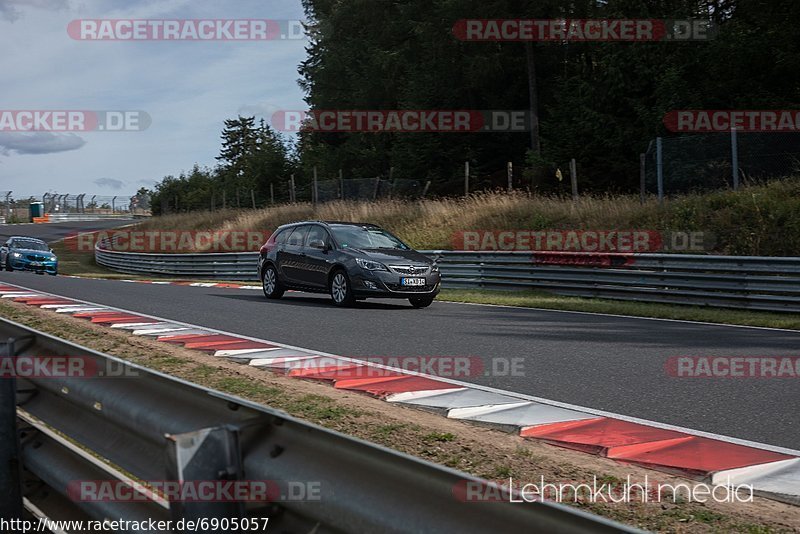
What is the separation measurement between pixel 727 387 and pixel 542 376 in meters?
1.66

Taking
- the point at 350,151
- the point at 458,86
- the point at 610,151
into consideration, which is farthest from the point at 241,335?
the point at 350,151

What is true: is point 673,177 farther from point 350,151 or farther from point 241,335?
point 350,151

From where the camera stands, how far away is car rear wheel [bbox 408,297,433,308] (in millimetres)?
15068

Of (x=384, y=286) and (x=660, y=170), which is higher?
(x=660, y=170)

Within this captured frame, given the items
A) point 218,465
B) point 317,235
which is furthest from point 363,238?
point 218,465

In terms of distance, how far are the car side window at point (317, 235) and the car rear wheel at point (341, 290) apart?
873 mm

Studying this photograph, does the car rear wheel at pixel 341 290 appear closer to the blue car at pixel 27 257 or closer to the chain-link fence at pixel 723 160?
the chain-link fence at pixel 723 160

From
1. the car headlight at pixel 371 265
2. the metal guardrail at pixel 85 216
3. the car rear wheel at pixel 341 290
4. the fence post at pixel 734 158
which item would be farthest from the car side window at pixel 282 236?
the metal guardrail at pixel 85 216

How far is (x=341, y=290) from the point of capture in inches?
589

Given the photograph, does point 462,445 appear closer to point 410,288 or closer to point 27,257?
point 410,288

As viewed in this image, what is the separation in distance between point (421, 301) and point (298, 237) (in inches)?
117

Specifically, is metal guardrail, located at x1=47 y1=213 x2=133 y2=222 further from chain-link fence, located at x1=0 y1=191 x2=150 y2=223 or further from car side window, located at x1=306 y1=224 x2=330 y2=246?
car side window, located at x1=306 y1=224 x2=330 y2=246

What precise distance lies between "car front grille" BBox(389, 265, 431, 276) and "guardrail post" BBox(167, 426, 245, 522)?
475 inches

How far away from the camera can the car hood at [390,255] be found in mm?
14625
